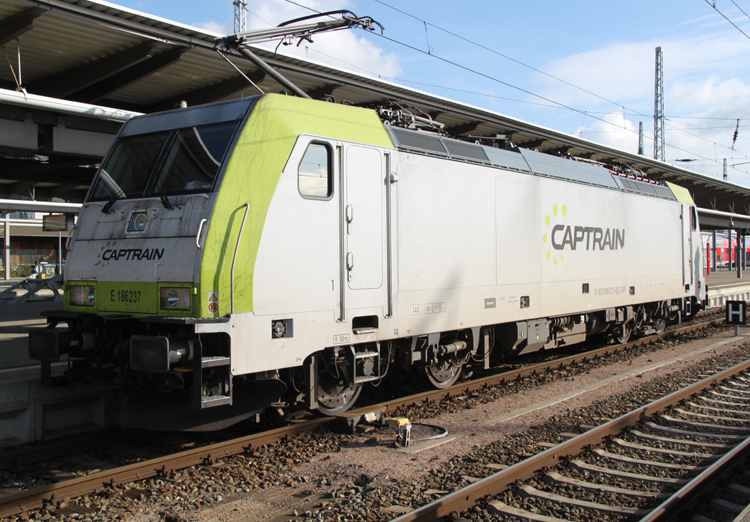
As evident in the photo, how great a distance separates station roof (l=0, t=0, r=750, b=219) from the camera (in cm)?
893

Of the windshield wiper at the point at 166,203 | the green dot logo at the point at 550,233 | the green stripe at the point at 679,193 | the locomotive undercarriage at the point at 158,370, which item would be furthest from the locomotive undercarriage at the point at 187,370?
the green stripe at the point at 679,193

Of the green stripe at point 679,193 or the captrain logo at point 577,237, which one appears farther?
the green stripe at point 679,193

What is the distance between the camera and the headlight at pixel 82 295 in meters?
6.37

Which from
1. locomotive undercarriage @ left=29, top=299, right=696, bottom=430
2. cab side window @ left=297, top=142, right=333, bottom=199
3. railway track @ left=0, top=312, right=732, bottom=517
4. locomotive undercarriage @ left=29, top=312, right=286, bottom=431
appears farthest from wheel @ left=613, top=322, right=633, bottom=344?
locomotive undercarriage @ left=29, top=312, right=286, bottom=431

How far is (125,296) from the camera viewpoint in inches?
238

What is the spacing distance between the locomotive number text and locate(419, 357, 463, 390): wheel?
4011 millimetres

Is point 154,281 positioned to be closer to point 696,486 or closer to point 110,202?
point 110,202

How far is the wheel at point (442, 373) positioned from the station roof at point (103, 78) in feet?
16.7

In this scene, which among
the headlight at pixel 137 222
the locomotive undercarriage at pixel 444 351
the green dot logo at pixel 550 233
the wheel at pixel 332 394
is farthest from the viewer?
the green dot logo at pixel 550 233

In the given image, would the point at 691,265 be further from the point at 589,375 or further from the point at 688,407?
the point at 688,407

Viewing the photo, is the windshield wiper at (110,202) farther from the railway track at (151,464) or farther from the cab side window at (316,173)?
the railway track at (151,464)

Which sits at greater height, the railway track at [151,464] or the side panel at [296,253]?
the side panel at [296,253]

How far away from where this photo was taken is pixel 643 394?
8.77 metres

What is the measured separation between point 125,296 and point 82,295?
0.77 metres
